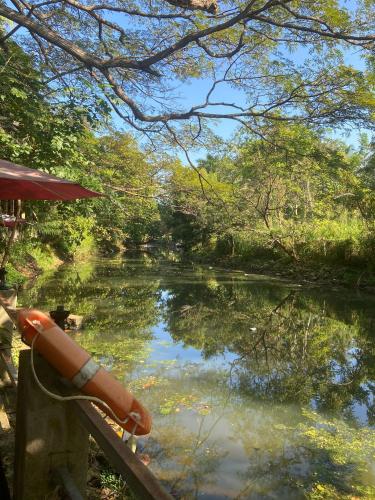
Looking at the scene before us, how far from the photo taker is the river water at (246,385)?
432 centimetres

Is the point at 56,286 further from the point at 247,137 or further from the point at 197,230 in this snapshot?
the point at 197,230

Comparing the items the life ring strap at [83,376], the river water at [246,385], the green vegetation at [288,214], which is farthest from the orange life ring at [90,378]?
the green vegetation at [288,214]

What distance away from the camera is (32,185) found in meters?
3.90

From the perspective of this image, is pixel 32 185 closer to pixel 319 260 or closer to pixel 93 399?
pixel 93 399

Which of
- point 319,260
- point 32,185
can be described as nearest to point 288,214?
point 319,260

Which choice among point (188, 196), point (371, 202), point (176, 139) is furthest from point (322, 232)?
point (176, 139)

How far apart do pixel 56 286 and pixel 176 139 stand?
9298 millimetres

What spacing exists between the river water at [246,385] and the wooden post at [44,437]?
250 cm

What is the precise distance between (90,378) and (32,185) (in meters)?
2.63

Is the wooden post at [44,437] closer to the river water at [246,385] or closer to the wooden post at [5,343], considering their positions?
the wooden post at [5,343]

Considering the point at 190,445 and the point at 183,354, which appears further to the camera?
the point at 183,354

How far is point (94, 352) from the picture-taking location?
776 cm

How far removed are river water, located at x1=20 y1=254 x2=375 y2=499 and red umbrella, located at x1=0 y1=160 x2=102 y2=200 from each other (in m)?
2.78

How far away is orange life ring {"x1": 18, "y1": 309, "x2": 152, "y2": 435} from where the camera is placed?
1682mm
